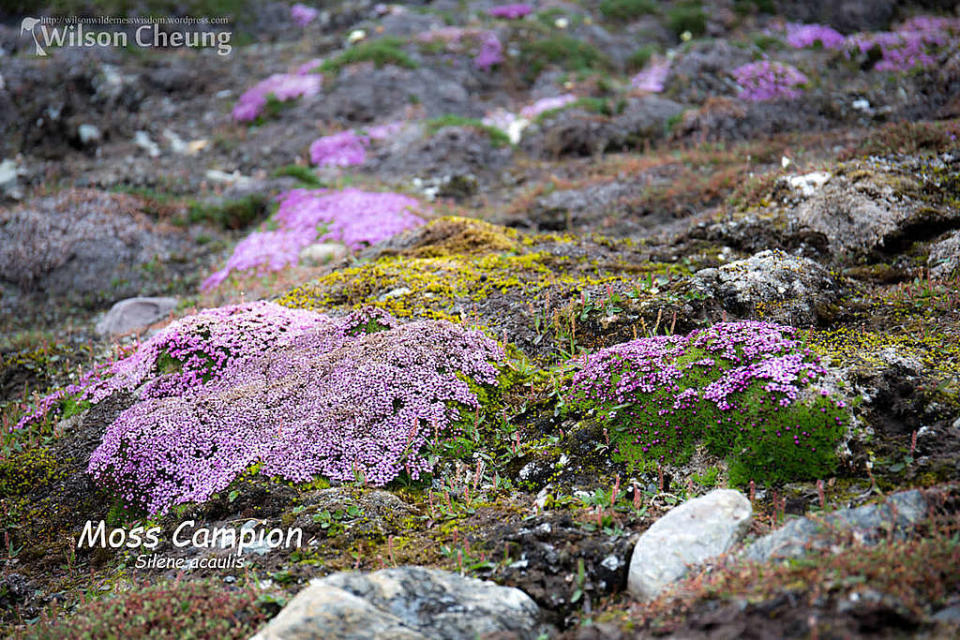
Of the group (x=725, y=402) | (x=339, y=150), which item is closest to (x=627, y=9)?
(x=339, y=150)

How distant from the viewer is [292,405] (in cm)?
757

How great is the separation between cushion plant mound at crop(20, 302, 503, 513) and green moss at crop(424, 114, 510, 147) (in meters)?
12.8

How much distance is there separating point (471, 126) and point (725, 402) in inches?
649

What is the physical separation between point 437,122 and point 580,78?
22.3 feet

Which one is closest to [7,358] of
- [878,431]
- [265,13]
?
[878,431]

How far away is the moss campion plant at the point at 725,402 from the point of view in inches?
231

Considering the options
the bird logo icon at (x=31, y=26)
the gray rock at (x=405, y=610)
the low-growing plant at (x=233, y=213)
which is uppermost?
the bird logo icon at (x=31, y=26)

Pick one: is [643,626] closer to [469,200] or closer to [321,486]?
[321,486]

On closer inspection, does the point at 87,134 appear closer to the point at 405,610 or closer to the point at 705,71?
the point at 705,71

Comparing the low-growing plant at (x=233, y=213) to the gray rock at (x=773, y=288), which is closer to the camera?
the gray rock at (x=773, y=288)

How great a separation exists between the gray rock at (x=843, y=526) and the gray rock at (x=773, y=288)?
351 centimetres

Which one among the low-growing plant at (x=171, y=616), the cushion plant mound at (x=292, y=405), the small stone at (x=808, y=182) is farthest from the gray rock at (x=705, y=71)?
the low-growing plant at (x=171, y=616)

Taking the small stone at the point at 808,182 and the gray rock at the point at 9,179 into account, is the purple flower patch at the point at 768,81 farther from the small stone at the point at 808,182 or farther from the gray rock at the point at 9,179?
the gray rock at the point at 9,179

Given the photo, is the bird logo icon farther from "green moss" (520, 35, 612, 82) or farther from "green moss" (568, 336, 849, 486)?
"green moss" (568, 336, 849, 486)
